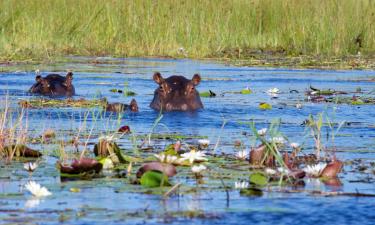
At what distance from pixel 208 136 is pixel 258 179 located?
2633 millimetres

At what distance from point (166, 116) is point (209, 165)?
3665 mm

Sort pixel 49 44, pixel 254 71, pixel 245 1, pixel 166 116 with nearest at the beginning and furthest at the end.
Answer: pixel 166 116 → pixel 254 71 → pixel 49 44 → pixel 245 1

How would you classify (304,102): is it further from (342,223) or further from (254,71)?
(342,223)

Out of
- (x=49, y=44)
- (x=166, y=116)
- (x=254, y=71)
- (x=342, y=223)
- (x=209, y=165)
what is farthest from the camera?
(x=49, y=44)

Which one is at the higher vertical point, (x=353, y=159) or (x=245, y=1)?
(x=245, y=1)

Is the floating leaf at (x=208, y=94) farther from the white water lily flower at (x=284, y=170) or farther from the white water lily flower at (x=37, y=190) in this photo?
the white water lily flower at (x=37, y=190)

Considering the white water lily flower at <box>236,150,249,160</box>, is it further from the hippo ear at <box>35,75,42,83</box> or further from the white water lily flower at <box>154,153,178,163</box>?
the hippo ear at <box>35,75,42,83</box>

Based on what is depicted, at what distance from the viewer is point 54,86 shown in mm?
12461

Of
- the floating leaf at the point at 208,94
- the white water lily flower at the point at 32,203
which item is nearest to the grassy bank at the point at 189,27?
the floating leaf at the point at 208,94

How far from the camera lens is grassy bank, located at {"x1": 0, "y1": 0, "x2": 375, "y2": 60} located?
18.5 metres

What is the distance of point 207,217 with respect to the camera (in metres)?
4.79

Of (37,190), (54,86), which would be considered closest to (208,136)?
(37,190)

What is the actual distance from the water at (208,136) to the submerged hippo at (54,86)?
0.20 meters

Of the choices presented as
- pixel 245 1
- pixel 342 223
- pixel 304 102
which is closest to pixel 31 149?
pixel 342 223
